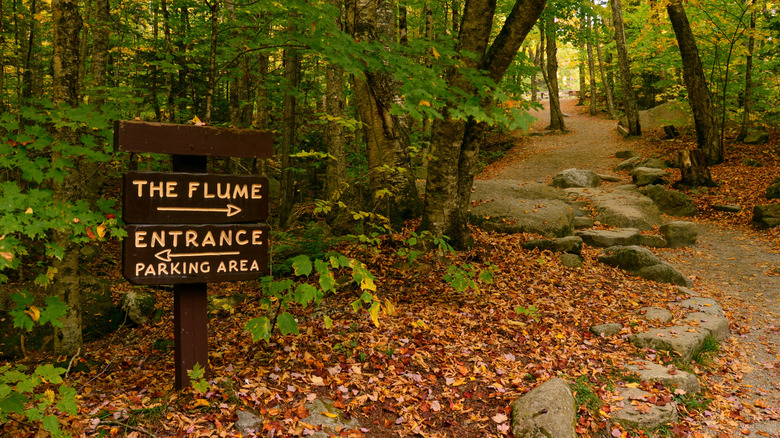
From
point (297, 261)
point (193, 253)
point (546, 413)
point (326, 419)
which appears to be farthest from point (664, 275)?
point (193, 253)

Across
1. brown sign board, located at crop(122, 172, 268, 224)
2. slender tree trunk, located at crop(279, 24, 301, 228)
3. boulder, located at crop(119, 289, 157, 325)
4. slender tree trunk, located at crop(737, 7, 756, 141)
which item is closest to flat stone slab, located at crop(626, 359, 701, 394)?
brown sign board, located at crop(122, 172, 268, 224)

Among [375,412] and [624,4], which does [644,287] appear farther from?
[624,4]

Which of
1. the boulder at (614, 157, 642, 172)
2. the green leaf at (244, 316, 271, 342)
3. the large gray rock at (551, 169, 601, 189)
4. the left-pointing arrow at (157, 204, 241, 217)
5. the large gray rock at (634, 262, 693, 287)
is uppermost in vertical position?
the boulder at (614, 157, 642, 172)

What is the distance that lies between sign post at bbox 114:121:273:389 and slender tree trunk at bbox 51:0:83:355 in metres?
1.62

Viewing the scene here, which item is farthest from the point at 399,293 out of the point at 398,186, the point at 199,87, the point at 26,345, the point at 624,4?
the point at 624,4

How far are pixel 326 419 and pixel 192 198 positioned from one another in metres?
2.04

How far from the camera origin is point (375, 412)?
13.0 feet

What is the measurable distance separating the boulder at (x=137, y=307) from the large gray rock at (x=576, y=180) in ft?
39.6

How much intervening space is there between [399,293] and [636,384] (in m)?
3.04

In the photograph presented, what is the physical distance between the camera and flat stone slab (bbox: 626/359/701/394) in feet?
15.6

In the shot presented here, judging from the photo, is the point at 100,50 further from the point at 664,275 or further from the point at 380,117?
the point at 664,275

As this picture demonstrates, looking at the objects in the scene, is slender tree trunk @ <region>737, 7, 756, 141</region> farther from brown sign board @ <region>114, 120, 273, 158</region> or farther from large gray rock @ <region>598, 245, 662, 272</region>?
brown sign board @ <region>114, 120, 273, 158</region>

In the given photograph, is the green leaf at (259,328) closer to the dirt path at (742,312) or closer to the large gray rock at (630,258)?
the dirt path at (742,312)

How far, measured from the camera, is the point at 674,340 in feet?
18.4
